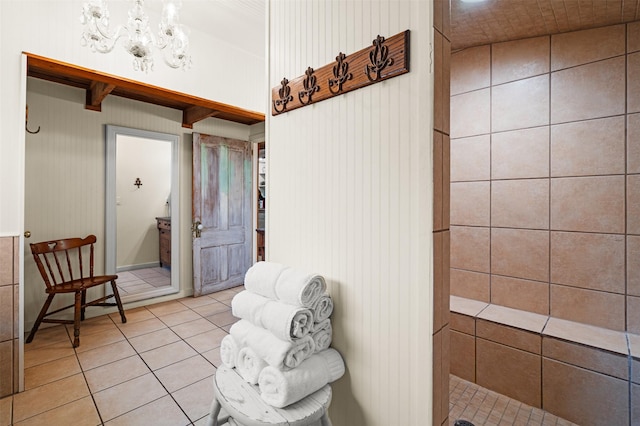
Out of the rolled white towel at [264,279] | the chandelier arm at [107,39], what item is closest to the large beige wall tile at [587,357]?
the rolled white towel at [264,279]

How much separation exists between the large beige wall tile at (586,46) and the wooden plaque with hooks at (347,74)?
5.48ft

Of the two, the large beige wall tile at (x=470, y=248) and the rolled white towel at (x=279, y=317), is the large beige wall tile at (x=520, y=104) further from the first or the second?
the rolled white towel at (x=279, y=317)

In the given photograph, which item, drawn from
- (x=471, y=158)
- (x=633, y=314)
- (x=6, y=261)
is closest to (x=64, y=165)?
(x=6, y=261)

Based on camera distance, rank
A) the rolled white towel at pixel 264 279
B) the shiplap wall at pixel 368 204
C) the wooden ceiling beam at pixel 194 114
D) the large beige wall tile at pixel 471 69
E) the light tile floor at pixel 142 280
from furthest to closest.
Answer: the light tile floor at pixel 142 280
the wooden ceiling beam at pixel 194 114
the large beige wall tile at pixel 471 69
the rolled white towel at pixel 264 279
the shiplap wall at pixel 368 204

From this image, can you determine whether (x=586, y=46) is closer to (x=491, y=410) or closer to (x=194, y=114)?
(x=491, y=410)

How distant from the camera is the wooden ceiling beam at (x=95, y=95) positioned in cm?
276

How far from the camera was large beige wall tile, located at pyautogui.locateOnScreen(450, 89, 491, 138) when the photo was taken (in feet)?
7.46

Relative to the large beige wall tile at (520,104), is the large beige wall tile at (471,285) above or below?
below

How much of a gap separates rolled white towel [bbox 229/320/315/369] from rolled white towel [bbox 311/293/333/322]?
0.08 metres

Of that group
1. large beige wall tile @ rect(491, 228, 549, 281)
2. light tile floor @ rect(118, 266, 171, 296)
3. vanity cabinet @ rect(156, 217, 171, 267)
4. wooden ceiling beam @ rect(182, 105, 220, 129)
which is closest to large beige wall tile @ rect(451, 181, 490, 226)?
large beige wall tile @ rect(491, 228, 549, 281)

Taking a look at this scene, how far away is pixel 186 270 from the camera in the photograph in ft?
12.8

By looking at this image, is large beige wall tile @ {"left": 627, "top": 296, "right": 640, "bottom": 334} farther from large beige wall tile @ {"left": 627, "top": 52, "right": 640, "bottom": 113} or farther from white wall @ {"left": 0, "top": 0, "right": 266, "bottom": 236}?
white wall @ {"left": 0, "top": 0, "right": 266, "bottom": 236}

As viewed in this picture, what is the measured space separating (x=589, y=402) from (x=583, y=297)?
0.59 metres

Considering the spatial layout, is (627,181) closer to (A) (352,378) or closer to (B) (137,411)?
(A) (352,378)
